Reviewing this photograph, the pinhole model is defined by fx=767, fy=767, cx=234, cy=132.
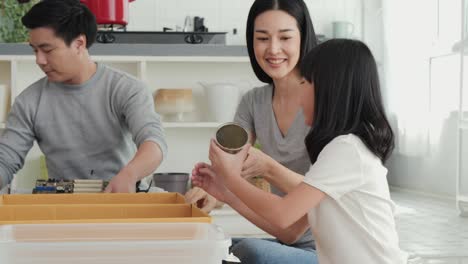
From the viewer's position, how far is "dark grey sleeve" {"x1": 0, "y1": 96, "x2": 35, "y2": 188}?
2368 millimetres

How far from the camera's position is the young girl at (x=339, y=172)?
1.55m

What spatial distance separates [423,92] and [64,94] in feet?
16.3

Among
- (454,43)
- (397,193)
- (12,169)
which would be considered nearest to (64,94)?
(12,169)

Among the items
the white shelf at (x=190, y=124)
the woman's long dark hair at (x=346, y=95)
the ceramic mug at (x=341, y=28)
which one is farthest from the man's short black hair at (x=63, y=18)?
the ceramic mug at (x=341, y=28)

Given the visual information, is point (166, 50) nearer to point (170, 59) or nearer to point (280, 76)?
point (170, 59)

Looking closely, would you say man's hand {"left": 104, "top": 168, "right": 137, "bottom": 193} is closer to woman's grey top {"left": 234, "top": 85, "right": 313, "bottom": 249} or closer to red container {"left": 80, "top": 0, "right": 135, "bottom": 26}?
woman's grey top {"left": 234, "top": 85, "right": 313, "bottom": 249}

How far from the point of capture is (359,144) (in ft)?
5.33

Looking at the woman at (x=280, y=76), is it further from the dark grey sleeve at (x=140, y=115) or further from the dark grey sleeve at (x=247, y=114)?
the dark grey sleeve at (x=140, y=115)

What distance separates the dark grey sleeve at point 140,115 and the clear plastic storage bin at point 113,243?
1.15 meters

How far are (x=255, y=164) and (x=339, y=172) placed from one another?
Result: 0.29 meters

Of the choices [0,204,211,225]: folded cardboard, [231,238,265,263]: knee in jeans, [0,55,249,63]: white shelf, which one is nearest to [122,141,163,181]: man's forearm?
[231,238,265,263]: knee in jeans

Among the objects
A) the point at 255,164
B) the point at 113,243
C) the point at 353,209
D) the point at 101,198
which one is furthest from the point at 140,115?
the point at 113,243

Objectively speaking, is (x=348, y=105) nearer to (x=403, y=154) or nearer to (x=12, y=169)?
(x=12, y=169)

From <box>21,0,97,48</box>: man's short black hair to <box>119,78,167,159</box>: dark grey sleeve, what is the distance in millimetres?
226
